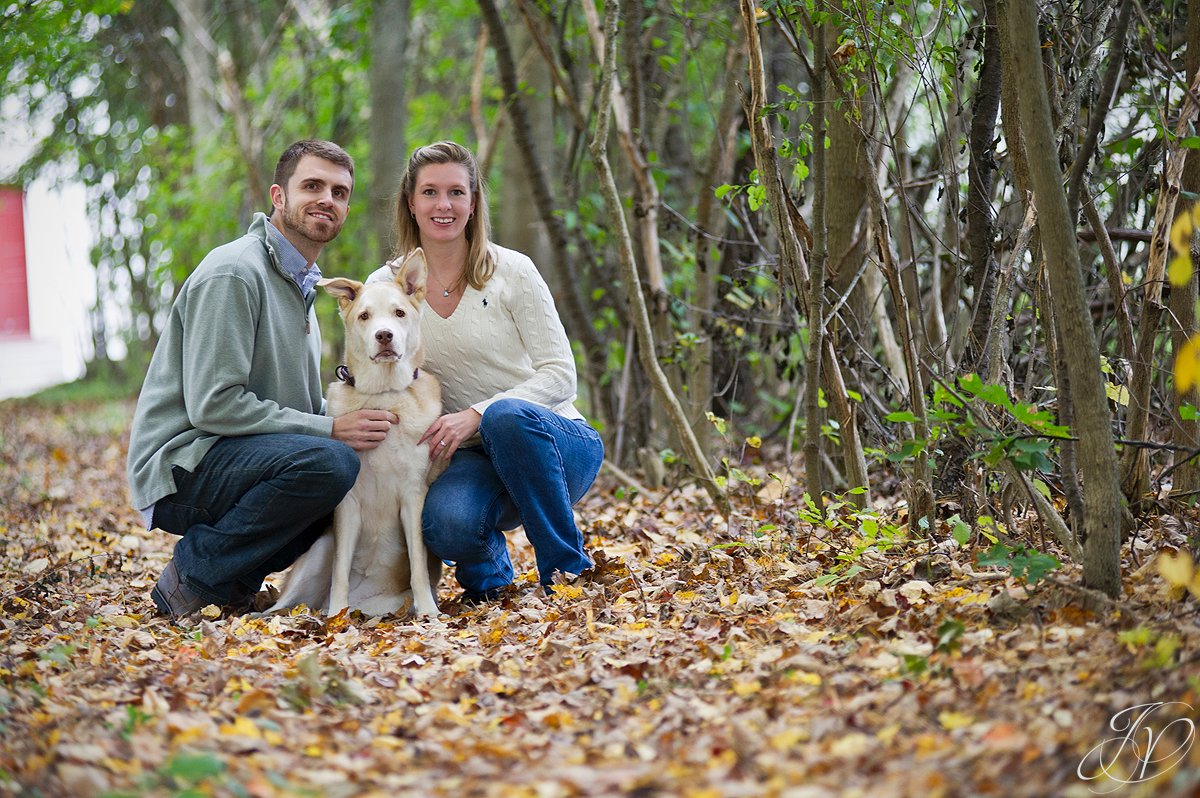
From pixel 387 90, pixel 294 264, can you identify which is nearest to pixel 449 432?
pixel 294 264

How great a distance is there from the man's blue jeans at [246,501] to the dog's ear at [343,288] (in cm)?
62

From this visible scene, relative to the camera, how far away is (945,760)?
7.45 ft

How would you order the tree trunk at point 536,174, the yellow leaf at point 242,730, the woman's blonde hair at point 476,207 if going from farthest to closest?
the tree trunk at point 536,174 → the woman's blonde hair at point 476,207 → the yellow leaf at point 242,730

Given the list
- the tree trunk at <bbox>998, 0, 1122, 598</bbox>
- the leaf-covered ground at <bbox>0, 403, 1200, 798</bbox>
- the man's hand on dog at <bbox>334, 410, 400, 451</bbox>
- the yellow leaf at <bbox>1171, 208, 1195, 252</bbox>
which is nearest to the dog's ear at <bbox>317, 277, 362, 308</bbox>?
the man's hand on dog at <bbox>334, 410, 400, 451</bbox>

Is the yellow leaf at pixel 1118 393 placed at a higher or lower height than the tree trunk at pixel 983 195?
lower

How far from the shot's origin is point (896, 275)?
4047 millimetres

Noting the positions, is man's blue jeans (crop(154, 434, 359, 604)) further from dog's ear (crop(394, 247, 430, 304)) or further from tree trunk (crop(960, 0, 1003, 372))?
tree trunk (crop(960, 0, 1003, 372))

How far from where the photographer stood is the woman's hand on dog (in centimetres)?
445

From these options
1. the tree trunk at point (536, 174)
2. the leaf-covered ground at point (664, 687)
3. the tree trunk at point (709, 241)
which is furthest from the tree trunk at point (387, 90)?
the leaf-covered ground at point (664, 687)

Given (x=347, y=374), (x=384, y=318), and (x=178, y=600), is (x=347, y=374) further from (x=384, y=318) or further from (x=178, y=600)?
(x=178, y=600)

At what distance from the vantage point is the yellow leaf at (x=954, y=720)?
246cm

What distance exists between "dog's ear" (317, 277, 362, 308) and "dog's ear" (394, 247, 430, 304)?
7.2 inches

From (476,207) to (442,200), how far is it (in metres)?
0.21

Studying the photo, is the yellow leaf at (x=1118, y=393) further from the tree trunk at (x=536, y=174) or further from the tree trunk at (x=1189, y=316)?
the tree trunk at (x=536, y=174)
